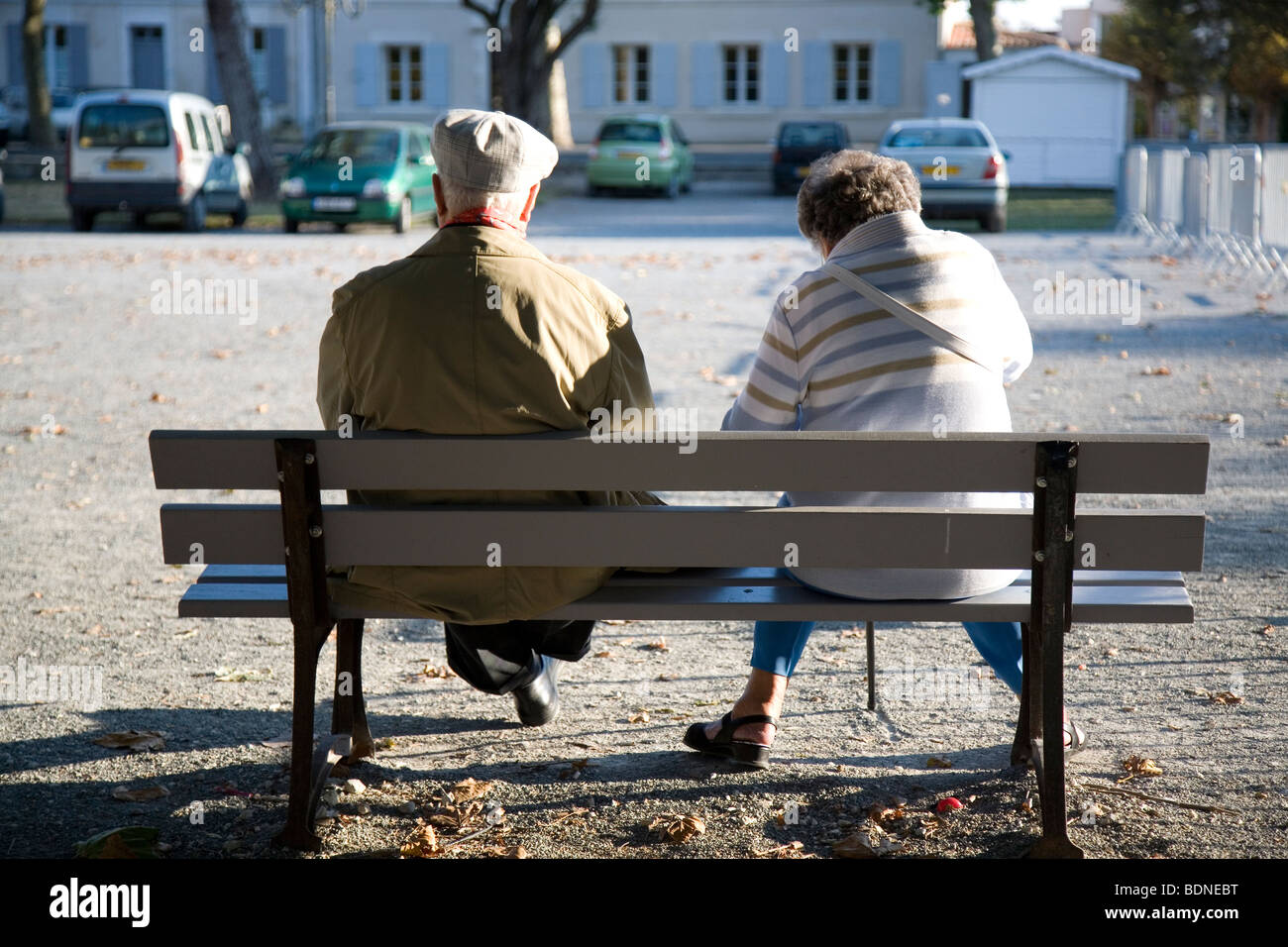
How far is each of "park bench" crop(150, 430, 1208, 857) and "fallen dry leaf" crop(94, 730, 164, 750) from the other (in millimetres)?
789

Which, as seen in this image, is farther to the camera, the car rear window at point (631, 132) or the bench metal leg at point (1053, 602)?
the car rear window at point (631, 132)

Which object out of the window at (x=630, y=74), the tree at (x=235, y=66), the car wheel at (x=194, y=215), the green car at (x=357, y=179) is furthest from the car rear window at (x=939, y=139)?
the window at (x=630, y=74)

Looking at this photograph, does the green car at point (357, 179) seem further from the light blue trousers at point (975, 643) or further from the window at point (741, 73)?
the window at point (741, 73)

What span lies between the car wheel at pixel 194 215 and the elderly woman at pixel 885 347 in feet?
66.3

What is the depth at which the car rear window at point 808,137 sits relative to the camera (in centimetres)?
3114

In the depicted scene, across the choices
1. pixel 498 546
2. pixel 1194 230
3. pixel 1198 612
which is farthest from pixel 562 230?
pixel 498 546

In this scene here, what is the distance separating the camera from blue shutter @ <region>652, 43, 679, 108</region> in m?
45.9

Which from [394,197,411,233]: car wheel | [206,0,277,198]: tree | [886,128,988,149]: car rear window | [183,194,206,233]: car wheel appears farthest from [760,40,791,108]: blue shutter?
[183,194,206,233]: car wheel

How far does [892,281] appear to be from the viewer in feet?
11.6

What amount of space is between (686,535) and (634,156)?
26.9 meters

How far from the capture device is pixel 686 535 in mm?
3346

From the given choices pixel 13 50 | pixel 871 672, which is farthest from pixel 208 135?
pixel 13 50

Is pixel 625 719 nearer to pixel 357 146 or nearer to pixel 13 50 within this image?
pixel 357 146

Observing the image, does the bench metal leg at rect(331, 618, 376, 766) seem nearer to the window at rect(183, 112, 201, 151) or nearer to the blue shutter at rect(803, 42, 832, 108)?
the window at rect(183, 112, 201, 151)
